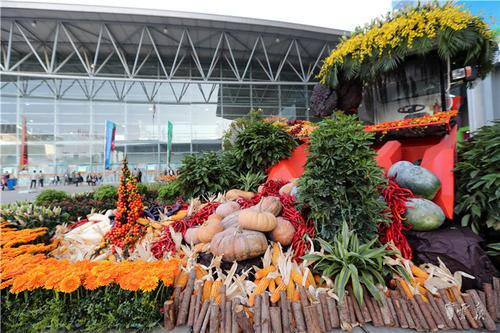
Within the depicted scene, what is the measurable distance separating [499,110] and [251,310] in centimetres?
1429

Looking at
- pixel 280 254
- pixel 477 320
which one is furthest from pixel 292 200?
pixel 477 320

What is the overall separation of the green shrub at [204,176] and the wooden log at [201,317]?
9.48 ft

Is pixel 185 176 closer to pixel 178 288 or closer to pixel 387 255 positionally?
pixel 178 288

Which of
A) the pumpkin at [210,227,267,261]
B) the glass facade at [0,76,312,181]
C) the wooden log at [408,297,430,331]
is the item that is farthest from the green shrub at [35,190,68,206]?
the glass facade at [0,76,312,181]

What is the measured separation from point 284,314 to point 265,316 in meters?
0.18

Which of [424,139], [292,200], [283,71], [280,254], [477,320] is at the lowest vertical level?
[477,320]

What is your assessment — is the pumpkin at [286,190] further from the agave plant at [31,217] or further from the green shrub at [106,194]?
the green shrub at [106,194]

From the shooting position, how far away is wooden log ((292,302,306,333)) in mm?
2164

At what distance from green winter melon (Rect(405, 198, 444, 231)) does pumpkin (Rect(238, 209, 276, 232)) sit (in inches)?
73.9

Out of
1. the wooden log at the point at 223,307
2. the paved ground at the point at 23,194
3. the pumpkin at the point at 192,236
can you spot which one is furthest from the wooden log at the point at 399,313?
the paved ground at the point at 23,194

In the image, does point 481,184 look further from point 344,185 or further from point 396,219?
point 344,185

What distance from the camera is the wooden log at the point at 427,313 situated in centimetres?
223

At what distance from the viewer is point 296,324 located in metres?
2.20

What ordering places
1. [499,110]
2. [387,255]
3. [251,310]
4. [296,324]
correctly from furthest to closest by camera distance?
[499,110], [387,255], [251,310], [296,324]
